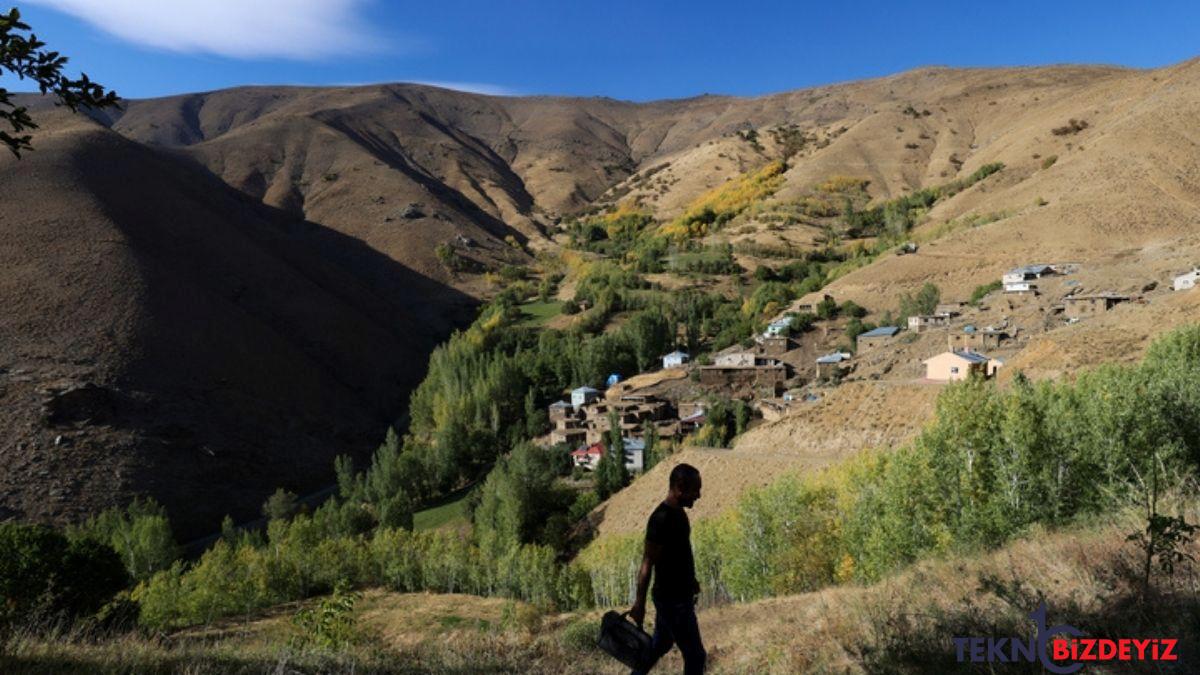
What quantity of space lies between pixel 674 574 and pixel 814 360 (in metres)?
54.8

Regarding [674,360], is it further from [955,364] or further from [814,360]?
[955,364]

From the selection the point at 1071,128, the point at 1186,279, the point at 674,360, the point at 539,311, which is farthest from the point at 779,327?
the point at 1071,128

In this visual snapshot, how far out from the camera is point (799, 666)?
713cm

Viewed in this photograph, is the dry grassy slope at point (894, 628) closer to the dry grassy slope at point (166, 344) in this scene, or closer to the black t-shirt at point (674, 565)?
the black t-shirt at point (674, 565)

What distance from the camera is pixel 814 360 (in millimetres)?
57625

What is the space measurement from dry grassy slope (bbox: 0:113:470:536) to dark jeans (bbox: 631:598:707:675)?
48060 mm

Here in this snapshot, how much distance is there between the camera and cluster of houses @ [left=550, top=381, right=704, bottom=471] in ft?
160

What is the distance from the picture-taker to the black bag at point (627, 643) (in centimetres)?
542

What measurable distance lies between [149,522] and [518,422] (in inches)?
1104

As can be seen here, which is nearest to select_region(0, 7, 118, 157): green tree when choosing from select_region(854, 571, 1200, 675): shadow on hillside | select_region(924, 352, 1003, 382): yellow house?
select_region(854, 571, 1200, 675): shadow on hillside

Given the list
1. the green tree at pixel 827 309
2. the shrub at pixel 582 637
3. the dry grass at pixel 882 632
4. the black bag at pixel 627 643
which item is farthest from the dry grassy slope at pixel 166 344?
the black bag at pixel 627 643

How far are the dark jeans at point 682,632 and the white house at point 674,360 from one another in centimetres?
5998

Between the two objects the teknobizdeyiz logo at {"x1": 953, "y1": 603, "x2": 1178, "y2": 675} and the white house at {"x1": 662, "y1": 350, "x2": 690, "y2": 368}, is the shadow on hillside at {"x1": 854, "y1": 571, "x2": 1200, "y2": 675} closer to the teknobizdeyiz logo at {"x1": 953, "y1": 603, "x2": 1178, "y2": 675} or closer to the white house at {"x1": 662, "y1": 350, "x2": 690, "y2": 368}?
the teknobizdeyiz logo at {"x1": 953, "y1": 603, "x2": 1178, "y2": 675}

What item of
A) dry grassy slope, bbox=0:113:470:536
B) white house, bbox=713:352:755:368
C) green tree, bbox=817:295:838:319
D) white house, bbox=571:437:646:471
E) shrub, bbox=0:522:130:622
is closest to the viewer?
shrub, bbox=0:522:130:622
